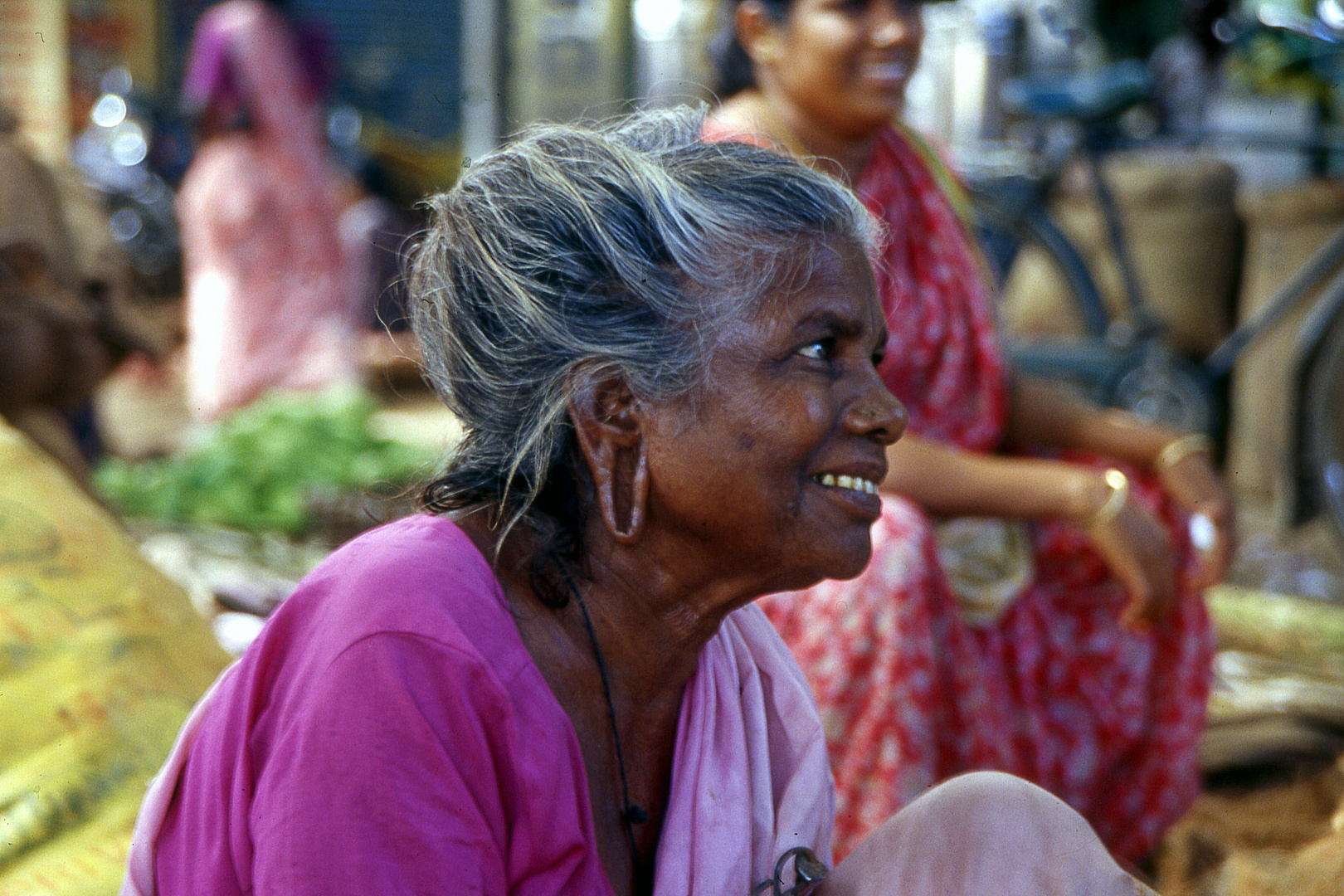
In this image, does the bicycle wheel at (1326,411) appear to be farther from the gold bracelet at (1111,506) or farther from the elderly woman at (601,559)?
the elderly woman at (601,559)

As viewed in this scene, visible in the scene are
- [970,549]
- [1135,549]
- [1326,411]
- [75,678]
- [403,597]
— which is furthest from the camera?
[1326,411]

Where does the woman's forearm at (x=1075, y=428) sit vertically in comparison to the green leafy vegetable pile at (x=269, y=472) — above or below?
above

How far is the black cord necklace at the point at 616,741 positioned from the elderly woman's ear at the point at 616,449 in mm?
104

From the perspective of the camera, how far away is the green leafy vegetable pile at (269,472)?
14.9ft

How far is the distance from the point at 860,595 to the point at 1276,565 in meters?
3.41

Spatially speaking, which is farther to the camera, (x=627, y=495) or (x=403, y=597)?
(x=627, y=495)

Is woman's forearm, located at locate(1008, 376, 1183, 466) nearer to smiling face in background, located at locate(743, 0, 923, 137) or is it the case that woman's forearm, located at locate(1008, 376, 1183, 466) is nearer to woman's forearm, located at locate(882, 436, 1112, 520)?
woman's forearm, located at locate(882, 436, 1112, 520)

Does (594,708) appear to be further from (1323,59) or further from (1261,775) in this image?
(1323,59)

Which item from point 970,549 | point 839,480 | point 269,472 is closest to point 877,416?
point 839,480

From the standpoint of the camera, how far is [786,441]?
1316 millimetres

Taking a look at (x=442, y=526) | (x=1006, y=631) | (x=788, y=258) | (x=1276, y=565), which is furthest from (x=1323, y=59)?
(x=442, y=526)

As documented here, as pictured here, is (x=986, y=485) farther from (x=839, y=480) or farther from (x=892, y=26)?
(x=839, y=480)

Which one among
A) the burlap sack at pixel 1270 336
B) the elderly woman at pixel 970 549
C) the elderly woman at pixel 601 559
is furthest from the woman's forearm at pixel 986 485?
the burlap sack at pixel 1270 336

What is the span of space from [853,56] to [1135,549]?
109 cm
